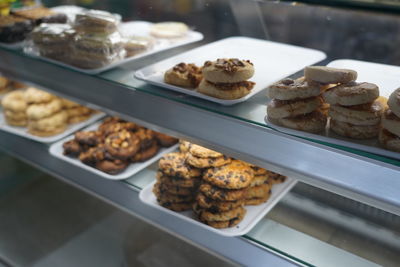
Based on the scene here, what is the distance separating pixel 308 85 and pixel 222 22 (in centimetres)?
94

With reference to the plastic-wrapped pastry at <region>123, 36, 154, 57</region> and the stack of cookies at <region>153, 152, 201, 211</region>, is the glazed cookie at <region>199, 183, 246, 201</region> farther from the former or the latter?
the plastic-wrapped pastry at <region>123, 36, 154, 57</region>

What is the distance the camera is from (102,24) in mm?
2012

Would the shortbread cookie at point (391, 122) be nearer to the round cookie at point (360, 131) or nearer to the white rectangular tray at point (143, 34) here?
the round cookie at point (360, 131)

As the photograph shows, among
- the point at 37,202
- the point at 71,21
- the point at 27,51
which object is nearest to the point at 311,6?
the point at 71,21

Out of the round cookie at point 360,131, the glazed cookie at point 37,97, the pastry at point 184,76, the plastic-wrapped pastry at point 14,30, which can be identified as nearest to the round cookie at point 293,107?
the round cookie at point 360,131

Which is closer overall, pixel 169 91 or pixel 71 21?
pixel 169 91

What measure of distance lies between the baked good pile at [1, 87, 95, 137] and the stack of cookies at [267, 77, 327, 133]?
187 cm

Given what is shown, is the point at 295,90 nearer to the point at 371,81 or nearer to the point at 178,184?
the point at 371,81

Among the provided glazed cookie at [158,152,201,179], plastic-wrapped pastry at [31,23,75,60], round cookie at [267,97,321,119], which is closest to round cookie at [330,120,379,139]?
round cookie at [267,97,321,119]

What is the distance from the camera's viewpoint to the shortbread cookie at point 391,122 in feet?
3.52

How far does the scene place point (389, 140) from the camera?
109cm

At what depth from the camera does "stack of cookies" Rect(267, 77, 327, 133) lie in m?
1.23

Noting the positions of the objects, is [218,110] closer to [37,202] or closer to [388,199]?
[388,199]

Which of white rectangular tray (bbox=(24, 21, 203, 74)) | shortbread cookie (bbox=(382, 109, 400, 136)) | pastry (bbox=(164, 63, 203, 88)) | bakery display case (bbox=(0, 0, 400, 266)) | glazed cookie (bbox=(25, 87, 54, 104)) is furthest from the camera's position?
glazed cookie (bbox=(25, 87, 54, 104))
